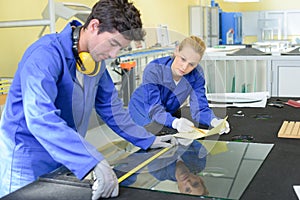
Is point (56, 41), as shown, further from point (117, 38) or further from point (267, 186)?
point (267, 186)

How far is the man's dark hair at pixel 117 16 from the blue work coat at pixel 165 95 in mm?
529

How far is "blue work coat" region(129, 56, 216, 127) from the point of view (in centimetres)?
177

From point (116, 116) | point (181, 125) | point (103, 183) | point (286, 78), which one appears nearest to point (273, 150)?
point (181, 125)

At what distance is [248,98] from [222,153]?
3.30ft

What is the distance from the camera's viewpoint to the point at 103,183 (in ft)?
3.25

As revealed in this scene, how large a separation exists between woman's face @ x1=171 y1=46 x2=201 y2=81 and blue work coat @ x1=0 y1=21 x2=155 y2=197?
370mm

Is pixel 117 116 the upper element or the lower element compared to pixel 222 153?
upper

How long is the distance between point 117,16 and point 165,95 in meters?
0.76

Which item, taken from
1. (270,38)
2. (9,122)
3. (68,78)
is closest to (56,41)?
(68,78)

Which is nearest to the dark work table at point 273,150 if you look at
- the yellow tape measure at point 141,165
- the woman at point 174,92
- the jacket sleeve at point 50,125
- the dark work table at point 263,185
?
the dark work table at point 263,185

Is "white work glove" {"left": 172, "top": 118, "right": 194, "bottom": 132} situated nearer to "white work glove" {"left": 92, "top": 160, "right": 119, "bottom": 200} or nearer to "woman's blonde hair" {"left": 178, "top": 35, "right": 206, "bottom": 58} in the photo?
"woman's blonde hair" {"left": 178, "top": 35, "right": 206, "bottom": 58}

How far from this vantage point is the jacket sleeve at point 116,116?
145 cm

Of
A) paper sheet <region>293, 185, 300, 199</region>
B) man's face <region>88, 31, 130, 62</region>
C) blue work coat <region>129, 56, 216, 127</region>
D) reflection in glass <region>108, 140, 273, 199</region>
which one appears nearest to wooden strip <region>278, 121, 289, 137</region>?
reflection in glass <region>108, 140, 273, 199</region>

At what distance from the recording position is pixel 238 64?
322cm
